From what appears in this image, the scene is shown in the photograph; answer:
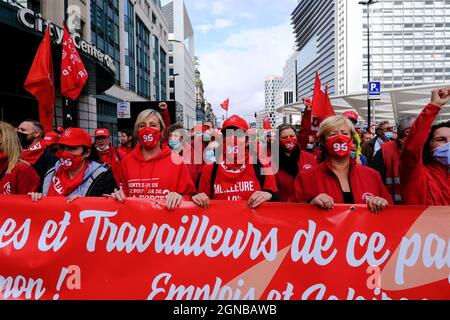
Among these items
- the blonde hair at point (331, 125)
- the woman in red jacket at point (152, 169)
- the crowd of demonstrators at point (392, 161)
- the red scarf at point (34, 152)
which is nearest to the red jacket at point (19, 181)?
the woman in red jacket at point (152, 169)

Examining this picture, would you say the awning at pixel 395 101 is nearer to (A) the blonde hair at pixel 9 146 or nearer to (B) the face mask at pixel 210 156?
(B) the face mask at pixel 210 156

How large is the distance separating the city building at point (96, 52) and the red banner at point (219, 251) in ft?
21.1

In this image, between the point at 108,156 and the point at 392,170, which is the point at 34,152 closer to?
the point at 108,156

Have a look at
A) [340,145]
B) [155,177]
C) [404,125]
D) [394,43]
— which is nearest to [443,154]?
[340,145]

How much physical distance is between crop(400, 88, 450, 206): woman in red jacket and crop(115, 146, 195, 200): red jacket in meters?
1.68

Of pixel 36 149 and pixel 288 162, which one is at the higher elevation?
pixel 36 149

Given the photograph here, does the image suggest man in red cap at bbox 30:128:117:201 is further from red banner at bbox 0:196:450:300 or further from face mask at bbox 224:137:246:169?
face mask at bbox 224:137:246:169

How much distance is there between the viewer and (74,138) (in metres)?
3.13

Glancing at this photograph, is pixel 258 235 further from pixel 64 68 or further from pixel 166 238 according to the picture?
pixel 64 68

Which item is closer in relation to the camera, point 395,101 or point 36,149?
point 36,149

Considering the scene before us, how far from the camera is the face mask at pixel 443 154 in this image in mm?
2763

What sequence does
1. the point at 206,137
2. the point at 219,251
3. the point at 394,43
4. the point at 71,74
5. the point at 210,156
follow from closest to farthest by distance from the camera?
the point at 219,251 < the point at 210,156 < the point at 206,137 < the point at 71,74 < the point at 394,43

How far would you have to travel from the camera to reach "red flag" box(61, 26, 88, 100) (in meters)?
6.45

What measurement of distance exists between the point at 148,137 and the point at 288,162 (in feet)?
6.49
